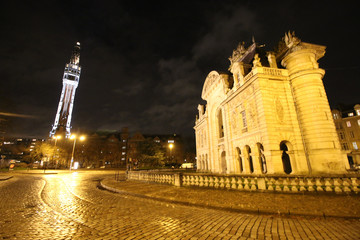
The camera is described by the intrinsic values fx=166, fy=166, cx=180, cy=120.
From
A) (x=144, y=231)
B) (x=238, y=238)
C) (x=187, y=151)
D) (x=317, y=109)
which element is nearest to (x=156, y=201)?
(x=144, y=231)

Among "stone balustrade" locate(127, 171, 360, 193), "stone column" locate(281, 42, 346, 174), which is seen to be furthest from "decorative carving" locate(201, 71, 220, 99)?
"stone balustrade" locate(127, 171, 360, 193)

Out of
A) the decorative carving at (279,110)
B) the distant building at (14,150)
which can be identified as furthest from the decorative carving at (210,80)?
the distant building at (14,150)

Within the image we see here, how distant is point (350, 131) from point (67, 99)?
121918 mm

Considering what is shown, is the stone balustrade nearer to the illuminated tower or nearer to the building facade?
the building facade

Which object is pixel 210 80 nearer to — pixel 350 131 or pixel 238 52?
pixel 238 52

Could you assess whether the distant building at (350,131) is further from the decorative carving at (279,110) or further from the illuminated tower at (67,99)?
the illuminated tower at (67,99)

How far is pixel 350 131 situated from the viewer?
42.9m

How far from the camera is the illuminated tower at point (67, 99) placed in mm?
85500

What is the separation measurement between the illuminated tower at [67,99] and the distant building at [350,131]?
105216 millimetres

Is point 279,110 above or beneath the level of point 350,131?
beneath

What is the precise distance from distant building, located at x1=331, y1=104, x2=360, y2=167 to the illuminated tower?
345ft

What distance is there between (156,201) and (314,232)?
677 cm

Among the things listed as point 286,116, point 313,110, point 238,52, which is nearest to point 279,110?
point 286,116

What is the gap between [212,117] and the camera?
3244 cm
